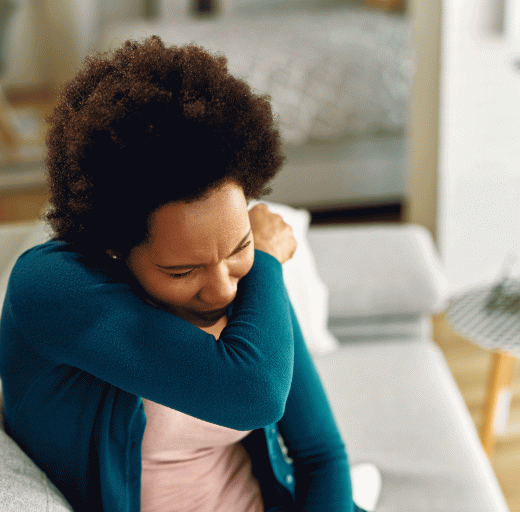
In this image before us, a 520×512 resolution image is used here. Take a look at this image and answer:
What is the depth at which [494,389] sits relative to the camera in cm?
150

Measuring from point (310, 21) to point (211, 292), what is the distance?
9.96ft

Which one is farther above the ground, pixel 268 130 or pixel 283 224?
pixel 268 130

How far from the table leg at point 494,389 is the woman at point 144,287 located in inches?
38.9

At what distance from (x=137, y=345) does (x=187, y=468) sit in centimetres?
25

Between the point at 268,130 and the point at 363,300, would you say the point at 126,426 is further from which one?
the point at 363,300

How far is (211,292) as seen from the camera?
624 millimetres

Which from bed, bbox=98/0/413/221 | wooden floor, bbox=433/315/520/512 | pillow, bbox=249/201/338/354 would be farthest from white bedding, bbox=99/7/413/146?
pillow, bbox=249/201/338/354

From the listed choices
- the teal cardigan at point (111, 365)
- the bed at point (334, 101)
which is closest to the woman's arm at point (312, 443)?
the teal cardigan at point (111, 365)

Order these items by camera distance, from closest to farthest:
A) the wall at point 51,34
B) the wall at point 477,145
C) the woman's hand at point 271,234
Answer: the woman's hand at point 271,234 < the wall at point 477,145 < the wall at point 51,34

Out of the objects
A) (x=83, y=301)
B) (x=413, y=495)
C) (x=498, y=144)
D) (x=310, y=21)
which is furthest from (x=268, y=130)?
(x=310, y=21)

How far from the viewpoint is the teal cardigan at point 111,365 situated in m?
0.58

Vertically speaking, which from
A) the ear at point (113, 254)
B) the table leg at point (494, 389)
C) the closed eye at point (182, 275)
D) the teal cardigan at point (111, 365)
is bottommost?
the table leg at point (494, 389)

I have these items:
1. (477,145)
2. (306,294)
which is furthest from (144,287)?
(477,145)

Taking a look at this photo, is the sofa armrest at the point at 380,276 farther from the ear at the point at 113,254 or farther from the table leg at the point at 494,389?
the ear at the point at 113,254
